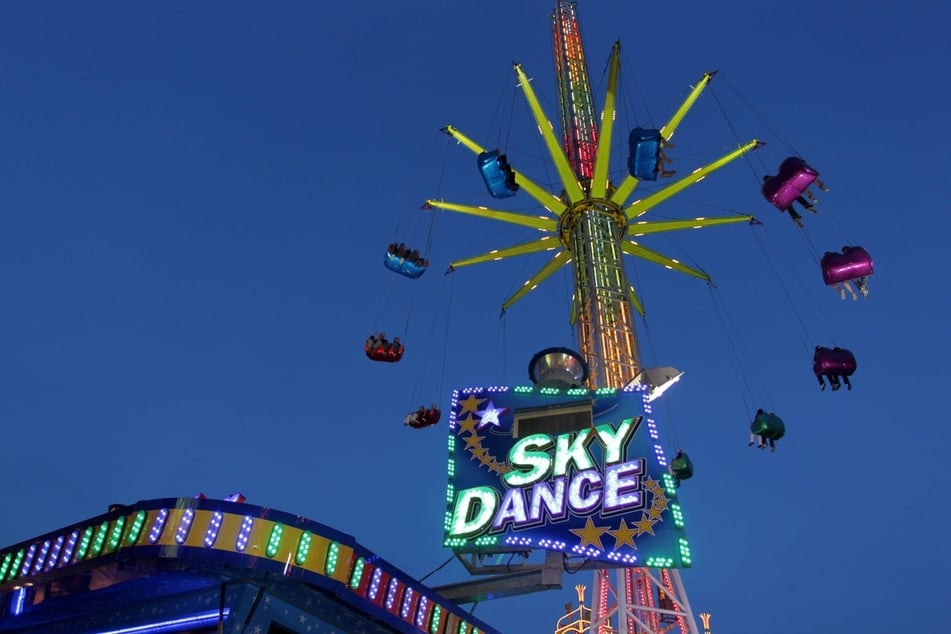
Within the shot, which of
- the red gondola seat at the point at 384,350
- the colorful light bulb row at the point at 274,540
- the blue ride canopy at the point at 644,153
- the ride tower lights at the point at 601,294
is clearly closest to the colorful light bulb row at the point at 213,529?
the colorful light bulb row at the point at 274,540

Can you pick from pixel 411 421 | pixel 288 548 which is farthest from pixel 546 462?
pixel 288 548

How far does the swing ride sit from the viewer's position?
16219 mm

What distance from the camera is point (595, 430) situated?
58.5 feet

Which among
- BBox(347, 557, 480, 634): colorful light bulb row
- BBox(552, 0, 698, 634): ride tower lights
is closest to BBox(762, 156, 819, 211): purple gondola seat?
BBox(552, 0, 698, 634): ride tower lights

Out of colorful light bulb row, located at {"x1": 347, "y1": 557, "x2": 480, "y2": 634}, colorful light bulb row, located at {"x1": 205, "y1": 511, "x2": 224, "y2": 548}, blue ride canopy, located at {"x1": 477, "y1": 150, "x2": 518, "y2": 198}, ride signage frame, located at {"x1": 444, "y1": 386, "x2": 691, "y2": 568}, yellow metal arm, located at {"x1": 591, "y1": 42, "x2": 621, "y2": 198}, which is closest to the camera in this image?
colorful light bulb row, located at {"x1": 205, "y1": 511, "x2": 224, "y2": 548}

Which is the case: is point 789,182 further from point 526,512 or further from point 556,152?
point 526,512

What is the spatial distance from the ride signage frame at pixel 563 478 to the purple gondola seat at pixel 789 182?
23.3 feet

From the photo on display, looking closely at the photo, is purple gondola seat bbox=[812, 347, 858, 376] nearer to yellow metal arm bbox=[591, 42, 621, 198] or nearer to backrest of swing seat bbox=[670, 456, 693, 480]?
backrest of swing seat bbox=[670, 456, 693, 480]

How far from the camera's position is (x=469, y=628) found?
13367mm

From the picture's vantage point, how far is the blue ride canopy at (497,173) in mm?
22703

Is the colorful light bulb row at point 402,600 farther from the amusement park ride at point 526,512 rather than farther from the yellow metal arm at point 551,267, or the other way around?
the yellow metal arm at point 551,267

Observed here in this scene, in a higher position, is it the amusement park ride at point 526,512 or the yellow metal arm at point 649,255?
the yellow metal arm at point 649,255

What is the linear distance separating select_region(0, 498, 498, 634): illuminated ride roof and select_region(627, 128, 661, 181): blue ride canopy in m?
12.2

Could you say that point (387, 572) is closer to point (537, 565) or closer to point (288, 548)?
point (288, 548)
